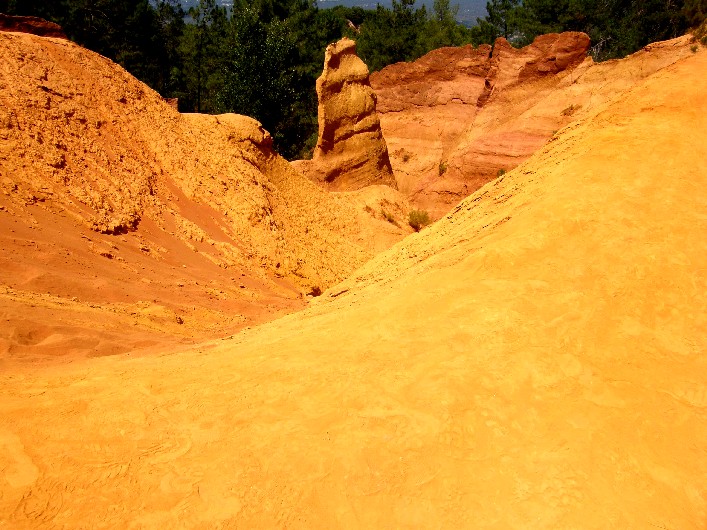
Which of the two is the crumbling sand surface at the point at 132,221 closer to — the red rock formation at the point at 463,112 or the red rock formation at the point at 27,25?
the red rock formation at the point at 27,25

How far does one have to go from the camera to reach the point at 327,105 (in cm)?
1661

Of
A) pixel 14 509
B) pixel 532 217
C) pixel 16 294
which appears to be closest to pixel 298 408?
pixel 14 509

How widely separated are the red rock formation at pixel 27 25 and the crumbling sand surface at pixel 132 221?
7.45 ft

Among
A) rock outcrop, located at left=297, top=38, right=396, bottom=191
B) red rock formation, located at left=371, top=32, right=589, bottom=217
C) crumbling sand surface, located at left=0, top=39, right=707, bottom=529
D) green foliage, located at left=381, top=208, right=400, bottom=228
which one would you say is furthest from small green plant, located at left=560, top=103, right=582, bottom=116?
crumbling sand surface, located at left=0, top=39, right=707, bottom=529

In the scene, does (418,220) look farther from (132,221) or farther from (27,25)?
(27,25)

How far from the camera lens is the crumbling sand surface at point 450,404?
2.95 metres

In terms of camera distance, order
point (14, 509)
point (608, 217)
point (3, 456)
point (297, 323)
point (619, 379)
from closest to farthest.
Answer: point (14, 509) < point (3, 456) < point (619, 379) < point (608, 217) < point (297, 323)

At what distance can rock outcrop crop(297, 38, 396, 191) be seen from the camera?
1636cm

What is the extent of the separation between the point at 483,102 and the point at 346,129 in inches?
265

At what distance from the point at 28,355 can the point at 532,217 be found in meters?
4.93

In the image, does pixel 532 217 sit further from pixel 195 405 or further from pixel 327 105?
pixel 327 105

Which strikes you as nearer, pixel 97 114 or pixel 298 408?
pixel 298 408

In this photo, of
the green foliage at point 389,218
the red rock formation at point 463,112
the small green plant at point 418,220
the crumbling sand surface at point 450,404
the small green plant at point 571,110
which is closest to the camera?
the crumbling sand surface at point 450,404

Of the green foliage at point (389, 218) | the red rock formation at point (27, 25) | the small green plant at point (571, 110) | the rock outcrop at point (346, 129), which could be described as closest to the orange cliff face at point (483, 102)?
the small green plant at point (571, 110)
